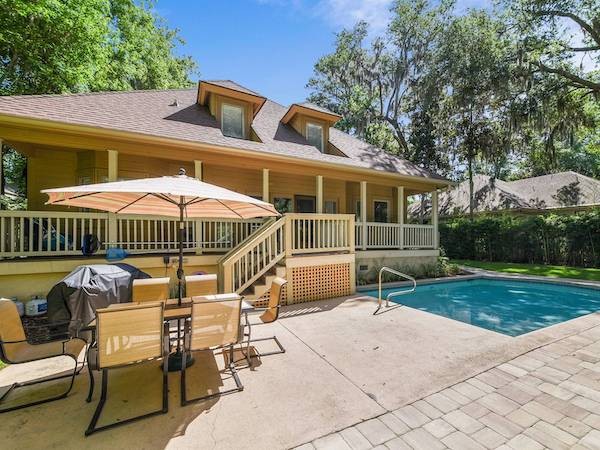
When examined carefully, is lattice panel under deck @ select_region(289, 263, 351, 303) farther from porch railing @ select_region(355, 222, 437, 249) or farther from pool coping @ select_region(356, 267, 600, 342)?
porch railing @ select_region(355, 222, 437, 249)

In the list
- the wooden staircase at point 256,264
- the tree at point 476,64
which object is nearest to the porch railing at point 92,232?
the wooden staircase at point 256,264

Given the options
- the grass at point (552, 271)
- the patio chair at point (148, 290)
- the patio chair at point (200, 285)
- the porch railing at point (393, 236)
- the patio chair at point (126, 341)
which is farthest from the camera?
the grass at point (552, 271)

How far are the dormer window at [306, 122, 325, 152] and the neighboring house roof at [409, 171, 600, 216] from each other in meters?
14.1

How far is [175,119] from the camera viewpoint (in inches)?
370

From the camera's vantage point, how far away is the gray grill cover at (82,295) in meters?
4.27

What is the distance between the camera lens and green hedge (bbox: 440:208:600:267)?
13.6 meters

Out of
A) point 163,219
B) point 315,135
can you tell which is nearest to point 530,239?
point 315,135

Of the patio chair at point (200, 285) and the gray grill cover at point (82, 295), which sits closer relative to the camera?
the gray grill cover at point (82, 295)

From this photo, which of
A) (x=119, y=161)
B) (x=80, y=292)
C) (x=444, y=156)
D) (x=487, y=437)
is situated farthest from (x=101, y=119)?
(x=444, y=156)

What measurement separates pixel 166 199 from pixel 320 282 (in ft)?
15.6

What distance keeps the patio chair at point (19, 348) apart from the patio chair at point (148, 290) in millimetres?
1349

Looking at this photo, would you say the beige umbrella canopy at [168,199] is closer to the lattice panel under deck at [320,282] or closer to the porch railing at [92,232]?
the porch railing at [92,232]

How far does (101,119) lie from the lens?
23.9 ft

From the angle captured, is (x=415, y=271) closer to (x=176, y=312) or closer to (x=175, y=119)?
(x=176, y=312)
